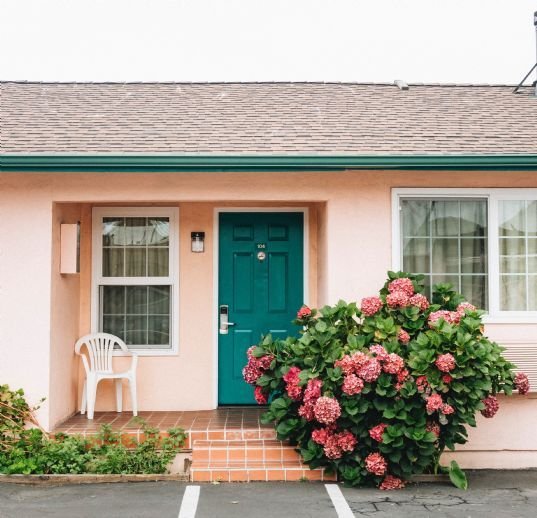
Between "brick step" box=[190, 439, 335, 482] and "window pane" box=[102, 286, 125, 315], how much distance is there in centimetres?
211

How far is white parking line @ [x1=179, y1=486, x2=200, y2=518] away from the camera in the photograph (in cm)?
539

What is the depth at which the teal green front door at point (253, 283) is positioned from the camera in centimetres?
799

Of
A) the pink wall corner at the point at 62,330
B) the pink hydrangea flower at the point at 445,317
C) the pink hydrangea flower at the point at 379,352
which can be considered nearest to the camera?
the pink hydrangea flower at the point at 379,352

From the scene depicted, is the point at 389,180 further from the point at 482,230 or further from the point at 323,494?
the point at 323,494

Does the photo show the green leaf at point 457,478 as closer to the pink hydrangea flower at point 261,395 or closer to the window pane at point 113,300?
the pink hydrangea flower at point 261,395

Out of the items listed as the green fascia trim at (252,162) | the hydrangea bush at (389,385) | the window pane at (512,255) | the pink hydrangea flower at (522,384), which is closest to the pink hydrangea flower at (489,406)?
the hydrangea bush at (389,385)

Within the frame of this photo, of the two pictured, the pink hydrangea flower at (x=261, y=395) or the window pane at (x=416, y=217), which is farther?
the window pane at (x=416, y=217)

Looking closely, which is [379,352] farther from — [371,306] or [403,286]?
[403,286]

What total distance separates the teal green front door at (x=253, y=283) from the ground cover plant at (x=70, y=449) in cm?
148

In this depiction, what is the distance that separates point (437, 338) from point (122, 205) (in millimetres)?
4021

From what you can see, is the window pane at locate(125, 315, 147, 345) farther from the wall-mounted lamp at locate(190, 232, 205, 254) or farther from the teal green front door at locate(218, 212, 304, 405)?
the wall-mounted lamp at locate(190, 232, 205, 254)

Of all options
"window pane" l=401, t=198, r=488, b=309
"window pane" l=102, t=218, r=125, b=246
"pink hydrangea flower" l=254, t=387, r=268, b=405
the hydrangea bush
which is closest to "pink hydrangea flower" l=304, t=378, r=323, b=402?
the hydrangea bush

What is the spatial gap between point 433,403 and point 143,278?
12.2 feet

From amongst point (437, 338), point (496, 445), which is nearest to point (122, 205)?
point (437, 338)
